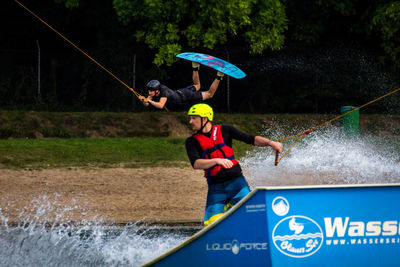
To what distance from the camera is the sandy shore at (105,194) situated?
9.78 metres

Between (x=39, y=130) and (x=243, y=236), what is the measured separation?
37.4ft

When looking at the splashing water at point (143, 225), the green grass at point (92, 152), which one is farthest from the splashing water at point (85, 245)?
the green grass at point (92, 152)

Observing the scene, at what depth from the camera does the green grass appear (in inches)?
536

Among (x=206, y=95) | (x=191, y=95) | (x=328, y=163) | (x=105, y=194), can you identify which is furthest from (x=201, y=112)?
(x=328, y=163)

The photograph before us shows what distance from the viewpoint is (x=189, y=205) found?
10.6 meters

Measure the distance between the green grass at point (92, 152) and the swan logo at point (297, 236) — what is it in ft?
27.6

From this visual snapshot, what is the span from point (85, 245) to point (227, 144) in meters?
2.05

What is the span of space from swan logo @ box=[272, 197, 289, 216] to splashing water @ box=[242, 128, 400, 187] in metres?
6.53

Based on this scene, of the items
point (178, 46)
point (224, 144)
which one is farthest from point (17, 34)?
point (224, 144)

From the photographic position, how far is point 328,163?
536 inches

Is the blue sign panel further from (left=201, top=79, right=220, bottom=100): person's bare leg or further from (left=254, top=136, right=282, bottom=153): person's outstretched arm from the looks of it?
(left=201, top=79, right=220, bottom=100): person's bare leg

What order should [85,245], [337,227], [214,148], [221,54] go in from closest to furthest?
[337,227], [214,148], [85,245], [221,54]

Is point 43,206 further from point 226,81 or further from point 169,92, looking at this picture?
point 226,81

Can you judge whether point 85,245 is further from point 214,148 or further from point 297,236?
point 297,236
